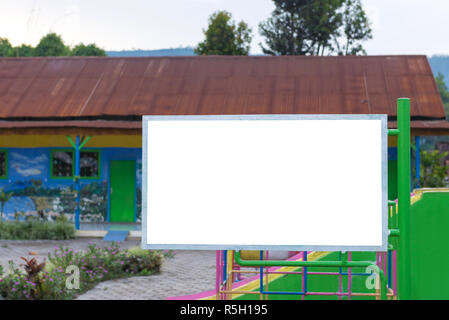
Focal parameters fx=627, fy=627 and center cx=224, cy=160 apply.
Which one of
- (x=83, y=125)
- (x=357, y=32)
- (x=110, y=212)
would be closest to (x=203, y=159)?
(x=83, y=125)

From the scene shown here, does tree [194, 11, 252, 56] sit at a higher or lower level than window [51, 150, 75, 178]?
higher

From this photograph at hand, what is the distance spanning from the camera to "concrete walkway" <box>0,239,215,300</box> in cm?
932

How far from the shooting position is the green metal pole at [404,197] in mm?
3605

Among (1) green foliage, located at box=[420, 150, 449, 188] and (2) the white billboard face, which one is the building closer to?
(1) green foliage, located at box=[420, 150, 449, 188]

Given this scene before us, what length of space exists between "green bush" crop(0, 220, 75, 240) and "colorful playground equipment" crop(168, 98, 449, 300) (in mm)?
9888

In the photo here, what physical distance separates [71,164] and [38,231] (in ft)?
11.4

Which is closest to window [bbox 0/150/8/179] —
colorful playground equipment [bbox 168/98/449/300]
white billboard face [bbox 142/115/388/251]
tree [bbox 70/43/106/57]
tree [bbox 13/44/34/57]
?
colorful playground equipment [bbox 168/98/449/300]

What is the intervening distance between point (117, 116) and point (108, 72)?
3.00 metres

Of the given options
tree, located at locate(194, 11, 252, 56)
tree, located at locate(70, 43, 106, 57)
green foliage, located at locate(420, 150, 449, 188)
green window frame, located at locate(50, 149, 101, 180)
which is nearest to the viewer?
green window frame, located at locate(50, 149, 101, 180)

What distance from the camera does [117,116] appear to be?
17.6 metres

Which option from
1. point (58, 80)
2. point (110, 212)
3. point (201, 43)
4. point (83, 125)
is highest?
point (201, 43)

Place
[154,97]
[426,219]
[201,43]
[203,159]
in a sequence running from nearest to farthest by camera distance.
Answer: [203,159] < [426,219] < [154,97] < [201,43]

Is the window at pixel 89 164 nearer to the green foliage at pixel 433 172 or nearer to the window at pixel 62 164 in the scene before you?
the window at pixel 62 164

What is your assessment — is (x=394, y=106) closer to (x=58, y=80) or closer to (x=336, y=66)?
(x=336, y=66)
